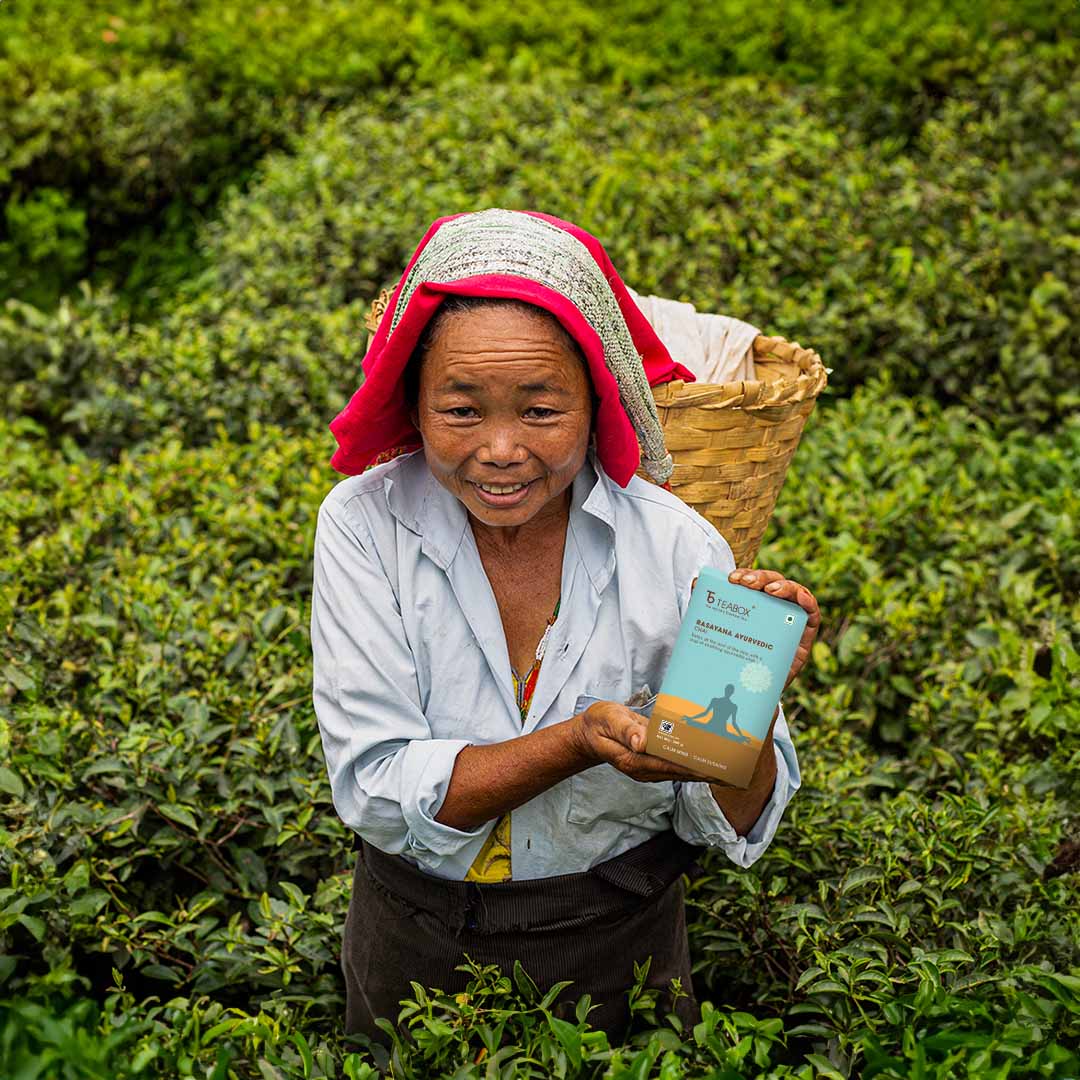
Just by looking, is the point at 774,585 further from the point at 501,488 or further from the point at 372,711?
the point at 372,711

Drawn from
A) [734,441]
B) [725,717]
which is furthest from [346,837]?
[725,717]

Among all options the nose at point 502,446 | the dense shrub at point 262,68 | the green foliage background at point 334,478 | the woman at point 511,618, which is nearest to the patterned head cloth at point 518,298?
the woman at point 511,618

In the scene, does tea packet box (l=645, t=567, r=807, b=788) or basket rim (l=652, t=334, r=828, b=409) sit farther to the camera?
basket rim (l=652, t=334, r=828, b=409)

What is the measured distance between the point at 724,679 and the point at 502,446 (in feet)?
1.40

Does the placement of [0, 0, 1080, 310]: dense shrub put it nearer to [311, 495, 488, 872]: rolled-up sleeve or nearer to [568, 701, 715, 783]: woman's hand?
[311, 495, 488, 872]: rolled-up sleeve

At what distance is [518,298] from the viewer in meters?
1.63

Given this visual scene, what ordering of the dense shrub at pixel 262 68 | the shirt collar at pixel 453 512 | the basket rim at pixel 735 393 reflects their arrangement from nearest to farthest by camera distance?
the shirt collar at pixel 453 512 → the basket rim at pixel 735 393 → the dense shrub at pixel 262 68

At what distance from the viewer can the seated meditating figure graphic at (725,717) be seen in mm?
1621

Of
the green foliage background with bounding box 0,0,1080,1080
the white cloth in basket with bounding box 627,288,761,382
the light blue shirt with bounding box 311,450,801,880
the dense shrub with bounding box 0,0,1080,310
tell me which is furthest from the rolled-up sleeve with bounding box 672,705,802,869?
the dense shrub with bounding box 0,0,1080,310

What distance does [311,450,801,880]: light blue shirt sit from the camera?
181cm

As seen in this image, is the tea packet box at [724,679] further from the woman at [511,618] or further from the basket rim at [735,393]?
the basket rim at [735,393]

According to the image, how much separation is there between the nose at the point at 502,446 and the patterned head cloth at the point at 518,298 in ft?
0.46

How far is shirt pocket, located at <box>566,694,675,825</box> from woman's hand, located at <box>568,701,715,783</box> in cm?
17

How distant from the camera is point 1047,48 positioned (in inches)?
259
